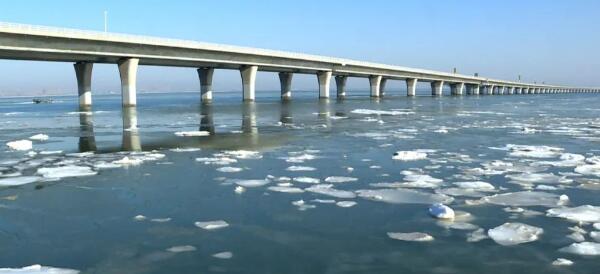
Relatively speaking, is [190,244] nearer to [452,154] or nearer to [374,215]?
[374,215]

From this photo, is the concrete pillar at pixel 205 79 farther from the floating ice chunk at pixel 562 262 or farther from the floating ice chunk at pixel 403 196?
the floating ice chunk at pixel 562 262

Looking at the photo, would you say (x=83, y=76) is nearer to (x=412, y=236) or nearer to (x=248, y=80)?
(x=248, y=80)

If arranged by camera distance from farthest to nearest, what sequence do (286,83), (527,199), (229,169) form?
(286,83) → (229,169) → (527,199)

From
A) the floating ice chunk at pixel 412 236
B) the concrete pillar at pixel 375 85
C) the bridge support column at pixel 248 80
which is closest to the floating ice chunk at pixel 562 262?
the floating ice chunk at pixel 412 236

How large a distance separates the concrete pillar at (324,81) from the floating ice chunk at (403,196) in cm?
8392

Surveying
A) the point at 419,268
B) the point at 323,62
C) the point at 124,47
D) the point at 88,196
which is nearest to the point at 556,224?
the point at 419,268

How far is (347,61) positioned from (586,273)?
3474 inches

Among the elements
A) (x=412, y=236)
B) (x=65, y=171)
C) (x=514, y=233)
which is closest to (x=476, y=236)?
(x=514, y=233)

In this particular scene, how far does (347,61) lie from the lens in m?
92.4

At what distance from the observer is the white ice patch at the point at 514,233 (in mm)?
6894

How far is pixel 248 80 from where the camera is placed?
253 ft

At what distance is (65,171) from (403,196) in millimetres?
8518

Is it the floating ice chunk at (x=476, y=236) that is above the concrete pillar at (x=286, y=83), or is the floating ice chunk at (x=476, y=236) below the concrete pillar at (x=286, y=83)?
below

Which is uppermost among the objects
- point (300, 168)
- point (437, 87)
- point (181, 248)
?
point (437, 87)
